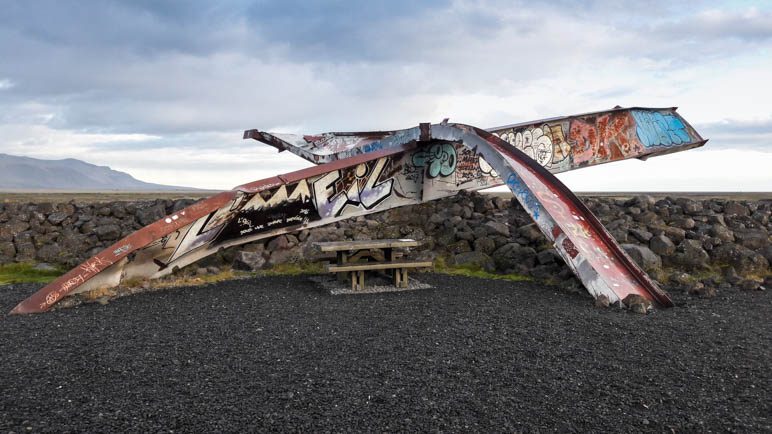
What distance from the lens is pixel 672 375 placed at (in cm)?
537

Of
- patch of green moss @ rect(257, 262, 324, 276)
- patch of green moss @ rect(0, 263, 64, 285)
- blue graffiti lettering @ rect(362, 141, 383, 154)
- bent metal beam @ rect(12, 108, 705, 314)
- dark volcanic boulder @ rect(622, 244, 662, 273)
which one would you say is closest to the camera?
bent metal beam @ rect(12, 108, 705, 314)

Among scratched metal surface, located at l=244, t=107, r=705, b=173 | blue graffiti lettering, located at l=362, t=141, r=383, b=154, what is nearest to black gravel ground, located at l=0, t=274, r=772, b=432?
blue graffiti lettering, located at l=362, t=141, r=383, b=154

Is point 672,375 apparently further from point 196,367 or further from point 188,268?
point 188,268

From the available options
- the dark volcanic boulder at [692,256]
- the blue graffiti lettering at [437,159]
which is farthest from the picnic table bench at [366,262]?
the dark volcanic boulder at [692,256]

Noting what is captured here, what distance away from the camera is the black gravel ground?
443 centimetres

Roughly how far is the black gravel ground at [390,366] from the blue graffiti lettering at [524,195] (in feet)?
5.54

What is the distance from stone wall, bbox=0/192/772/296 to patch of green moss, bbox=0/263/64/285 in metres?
0.39

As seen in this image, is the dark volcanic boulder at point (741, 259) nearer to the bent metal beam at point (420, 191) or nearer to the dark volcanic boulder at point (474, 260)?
the bent metal beam at point (420, 191)

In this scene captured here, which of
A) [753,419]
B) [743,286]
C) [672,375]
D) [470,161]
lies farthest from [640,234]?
[753,419]

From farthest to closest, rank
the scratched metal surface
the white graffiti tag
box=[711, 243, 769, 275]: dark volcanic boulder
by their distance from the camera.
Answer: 1. the scratched metal surface
2. the white graffiti tag
3. box=[711, 243, 769, 275]: dark volcanic boulder

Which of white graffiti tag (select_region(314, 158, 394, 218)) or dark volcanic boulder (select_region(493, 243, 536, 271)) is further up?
white graffiti tag (select_region(314, 158, 394, 218))

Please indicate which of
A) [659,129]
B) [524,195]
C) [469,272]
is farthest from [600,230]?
[659,129]

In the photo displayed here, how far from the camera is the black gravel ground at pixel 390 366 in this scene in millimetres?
4430

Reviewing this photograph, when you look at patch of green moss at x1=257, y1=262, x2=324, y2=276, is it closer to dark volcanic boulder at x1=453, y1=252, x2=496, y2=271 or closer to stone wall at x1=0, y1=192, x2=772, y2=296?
stone wall at x1=0, y1=192, x2=772, y2=296
